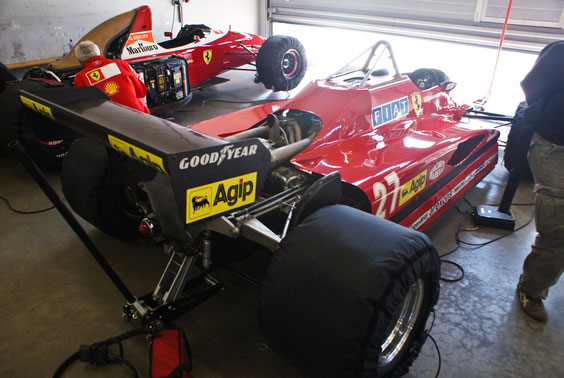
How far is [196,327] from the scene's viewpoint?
8.34 feet

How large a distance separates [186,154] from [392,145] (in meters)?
2.02

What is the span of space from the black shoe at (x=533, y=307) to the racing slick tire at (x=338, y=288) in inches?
48.5

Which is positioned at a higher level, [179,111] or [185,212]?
[185,212]

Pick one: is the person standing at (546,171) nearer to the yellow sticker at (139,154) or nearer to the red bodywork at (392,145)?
the red bodywork at (392,145)

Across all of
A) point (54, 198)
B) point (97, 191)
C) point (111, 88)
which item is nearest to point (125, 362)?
point (54, 198)

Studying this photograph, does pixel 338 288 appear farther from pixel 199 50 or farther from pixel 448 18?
pixel 448 18

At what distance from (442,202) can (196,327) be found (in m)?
2.11

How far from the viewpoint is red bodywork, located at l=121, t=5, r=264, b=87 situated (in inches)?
225

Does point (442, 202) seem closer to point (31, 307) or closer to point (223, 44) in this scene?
point (31, 307)

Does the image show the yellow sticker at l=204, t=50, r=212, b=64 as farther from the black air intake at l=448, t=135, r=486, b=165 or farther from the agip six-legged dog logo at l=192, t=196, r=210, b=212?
the agip six-legged dog logo at l=192, t=196, r=210, b=212

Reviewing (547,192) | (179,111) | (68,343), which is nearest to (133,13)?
(179,111)

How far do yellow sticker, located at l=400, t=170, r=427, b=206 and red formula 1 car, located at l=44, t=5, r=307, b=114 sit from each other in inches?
151

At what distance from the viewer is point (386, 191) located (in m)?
2.75

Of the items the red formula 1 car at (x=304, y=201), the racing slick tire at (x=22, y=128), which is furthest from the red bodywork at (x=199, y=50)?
the red formula 1 car at (x=304, y=201)
